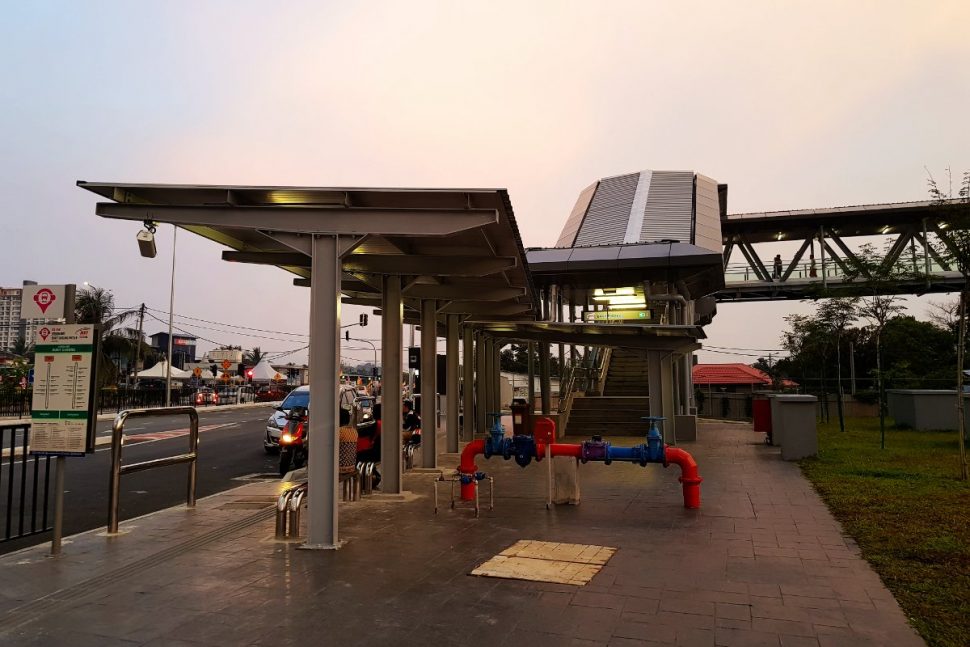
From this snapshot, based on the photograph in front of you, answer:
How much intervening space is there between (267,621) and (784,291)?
1828 inches

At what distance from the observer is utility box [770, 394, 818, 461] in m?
13.6

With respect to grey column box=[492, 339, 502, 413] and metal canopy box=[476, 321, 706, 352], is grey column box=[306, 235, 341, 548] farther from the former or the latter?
grey column box=[492, 339, 502, 413]

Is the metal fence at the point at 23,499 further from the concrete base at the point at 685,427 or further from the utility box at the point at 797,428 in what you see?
the concrete base at the point at 685,427

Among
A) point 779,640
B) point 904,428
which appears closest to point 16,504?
point 779,640

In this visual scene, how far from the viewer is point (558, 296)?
25625 millimetres

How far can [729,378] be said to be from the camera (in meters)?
44.2

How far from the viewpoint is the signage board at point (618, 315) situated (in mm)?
27641

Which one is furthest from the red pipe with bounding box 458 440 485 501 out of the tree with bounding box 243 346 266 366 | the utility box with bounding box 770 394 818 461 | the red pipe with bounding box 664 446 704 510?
the tree with bounding box 243 346 266 366

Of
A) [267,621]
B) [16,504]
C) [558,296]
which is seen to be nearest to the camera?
[267,621]

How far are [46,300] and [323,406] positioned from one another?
11.0 feet

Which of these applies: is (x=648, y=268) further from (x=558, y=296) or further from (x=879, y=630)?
(x=879, y=630)

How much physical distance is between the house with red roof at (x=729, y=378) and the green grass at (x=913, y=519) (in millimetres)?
27722

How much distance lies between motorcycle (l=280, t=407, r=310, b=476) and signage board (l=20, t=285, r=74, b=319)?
18.8ft

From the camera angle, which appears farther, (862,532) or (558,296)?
(558,296)
